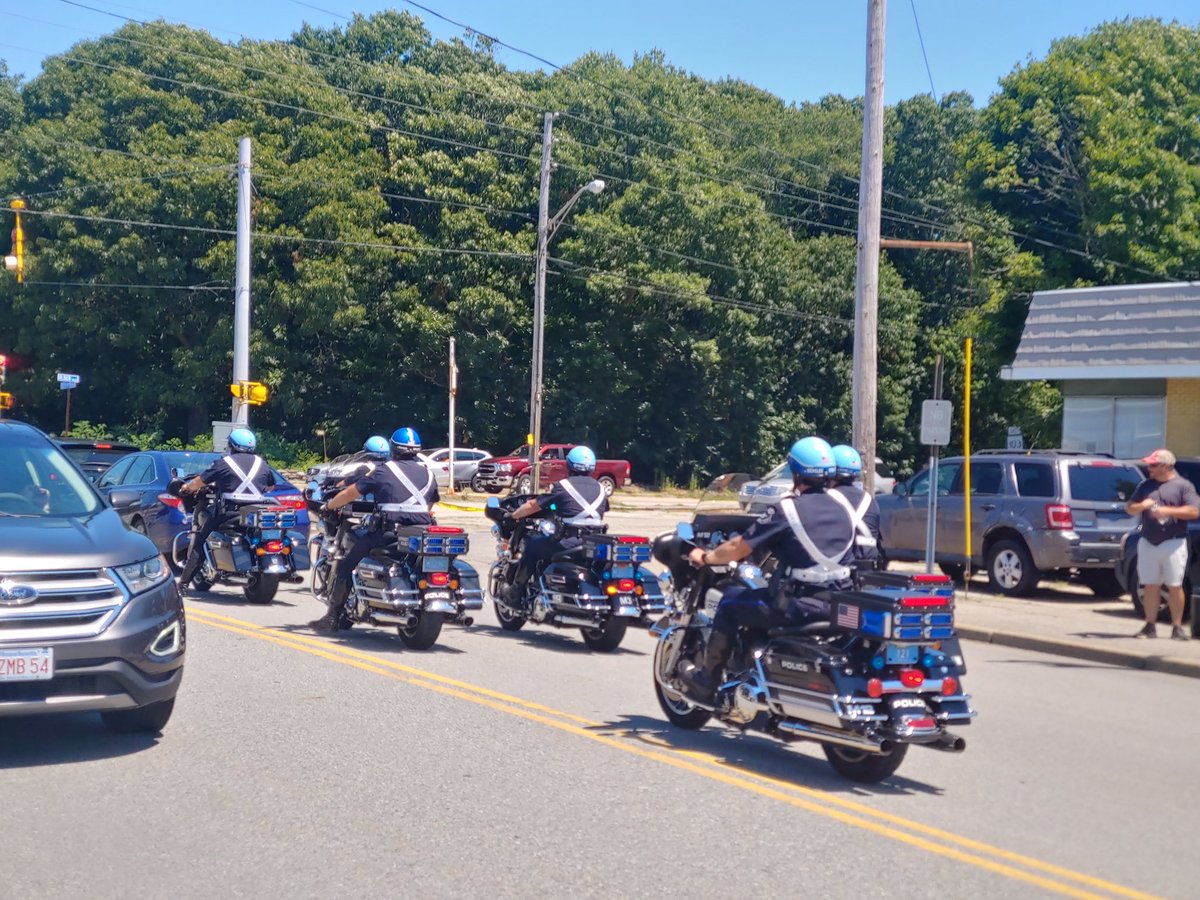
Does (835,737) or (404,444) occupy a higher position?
(404,444)

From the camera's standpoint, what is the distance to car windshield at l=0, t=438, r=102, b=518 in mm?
8273

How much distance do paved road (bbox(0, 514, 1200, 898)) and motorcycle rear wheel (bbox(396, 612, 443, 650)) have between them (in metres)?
1.13

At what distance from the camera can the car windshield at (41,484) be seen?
827 centimetres

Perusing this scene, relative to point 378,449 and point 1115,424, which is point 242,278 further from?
point 1115,424

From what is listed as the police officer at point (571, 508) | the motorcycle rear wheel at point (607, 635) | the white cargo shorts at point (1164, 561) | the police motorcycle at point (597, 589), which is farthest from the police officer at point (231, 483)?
the white cargo shorts at point (1164, 561)

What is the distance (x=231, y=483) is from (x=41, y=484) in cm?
631

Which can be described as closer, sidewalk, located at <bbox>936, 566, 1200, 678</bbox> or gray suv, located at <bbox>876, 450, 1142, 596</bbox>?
sidewalk, located at <bbox>936, 566, 1200, 678</bbox>

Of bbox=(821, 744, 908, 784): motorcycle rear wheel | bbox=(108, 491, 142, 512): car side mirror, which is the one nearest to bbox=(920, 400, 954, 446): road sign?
bbox=(821, 744, 908, 784): motorcycle rear wheel

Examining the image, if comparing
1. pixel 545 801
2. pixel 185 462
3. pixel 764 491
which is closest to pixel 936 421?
pixel 185 462

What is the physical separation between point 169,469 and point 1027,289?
31.2 m

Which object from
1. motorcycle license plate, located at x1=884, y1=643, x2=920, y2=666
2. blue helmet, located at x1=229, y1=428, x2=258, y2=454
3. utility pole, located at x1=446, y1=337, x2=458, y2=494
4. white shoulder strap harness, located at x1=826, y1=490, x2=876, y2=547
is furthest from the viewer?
utility pole, located at x1=446, y1=337, x2=458, y2=494

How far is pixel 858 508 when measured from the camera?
768cm

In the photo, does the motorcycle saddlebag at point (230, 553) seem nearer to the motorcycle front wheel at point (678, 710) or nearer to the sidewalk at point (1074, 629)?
the motorcycle front wheel at point (678, 710)

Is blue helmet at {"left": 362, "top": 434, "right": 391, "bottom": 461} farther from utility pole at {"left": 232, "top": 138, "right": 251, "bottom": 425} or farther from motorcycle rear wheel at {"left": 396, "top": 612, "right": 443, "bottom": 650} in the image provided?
utility pole at {"left": 232, "top": 138, "right": 251, "bottom": 425}
